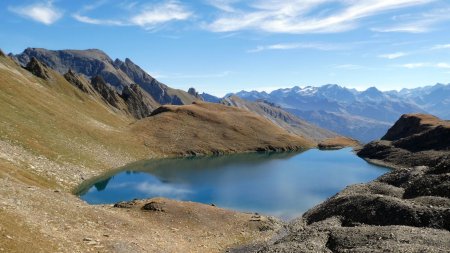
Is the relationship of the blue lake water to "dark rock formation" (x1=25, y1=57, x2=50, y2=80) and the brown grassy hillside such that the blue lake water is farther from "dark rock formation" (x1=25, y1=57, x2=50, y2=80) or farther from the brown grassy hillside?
"dark rock formation" (x1=25, y1=57, x2=50, y2=80)

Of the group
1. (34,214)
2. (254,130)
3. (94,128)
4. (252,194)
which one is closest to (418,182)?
(252,194)

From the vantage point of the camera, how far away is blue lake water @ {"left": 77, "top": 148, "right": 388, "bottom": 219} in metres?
79.7

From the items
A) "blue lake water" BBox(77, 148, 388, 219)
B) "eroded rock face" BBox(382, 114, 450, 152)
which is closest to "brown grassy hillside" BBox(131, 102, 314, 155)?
"blue lake water" BBox(77, 148, 388, 219)

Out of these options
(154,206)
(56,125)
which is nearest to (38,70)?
(56,125)

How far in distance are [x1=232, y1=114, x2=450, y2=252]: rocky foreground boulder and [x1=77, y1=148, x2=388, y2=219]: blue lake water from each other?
462 inches

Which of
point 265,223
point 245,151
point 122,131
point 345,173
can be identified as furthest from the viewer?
point 245,151

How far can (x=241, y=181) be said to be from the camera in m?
103

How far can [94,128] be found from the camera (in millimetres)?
135375

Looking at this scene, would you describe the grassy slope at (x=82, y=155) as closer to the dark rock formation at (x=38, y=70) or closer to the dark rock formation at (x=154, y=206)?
the dark rock formation at (x=154, y=206)

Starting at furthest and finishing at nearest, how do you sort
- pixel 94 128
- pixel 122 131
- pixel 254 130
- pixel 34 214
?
pixel 254 130, pixel 122 131, pixel 94 128, pixel 34 214

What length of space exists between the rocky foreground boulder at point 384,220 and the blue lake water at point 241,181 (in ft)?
38.5

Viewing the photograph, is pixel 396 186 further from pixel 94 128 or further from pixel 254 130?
pixel 254 130

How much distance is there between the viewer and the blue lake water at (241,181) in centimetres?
7965

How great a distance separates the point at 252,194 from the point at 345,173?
42641 millimetres
